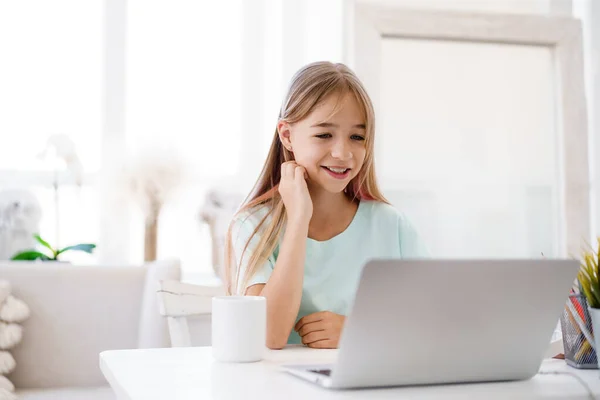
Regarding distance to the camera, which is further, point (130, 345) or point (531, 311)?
point (130, 345)

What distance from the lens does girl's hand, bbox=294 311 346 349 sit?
1085 millimetres

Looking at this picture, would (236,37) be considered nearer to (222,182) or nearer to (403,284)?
(222,182)

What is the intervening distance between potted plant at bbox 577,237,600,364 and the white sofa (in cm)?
165

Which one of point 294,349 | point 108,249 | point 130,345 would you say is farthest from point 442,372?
point 108,249

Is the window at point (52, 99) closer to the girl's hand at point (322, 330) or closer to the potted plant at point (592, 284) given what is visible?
the girl's hand at point (322, 330)

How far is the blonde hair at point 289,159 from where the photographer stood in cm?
132

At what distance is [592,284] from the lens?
787 mm

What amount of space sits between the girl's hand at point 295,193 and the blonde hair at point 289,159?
0.06 m

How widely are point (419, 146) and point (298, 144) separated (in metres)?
1.73

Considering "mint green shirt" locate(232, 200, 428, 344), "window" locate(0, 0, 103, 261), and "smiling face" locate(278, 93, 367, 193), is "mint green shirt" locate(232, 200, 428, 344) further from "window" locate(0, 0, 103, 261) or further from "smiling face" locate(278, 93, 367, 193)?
"window" locate(0, 0, 103, 261)

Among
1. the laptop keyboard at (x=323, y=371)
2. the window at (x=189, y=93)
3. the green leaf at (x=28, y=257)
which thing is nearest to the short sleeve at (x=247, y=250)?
the laptop keyboard at (x=323, y=371)

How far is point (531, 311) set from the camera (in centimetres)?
70

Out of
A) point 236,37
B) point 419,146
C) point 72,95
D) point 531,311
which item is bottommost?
point 531,311

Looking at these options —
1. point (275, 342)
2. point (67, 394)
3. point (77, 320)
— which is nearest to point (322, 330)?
point (275, 342)
